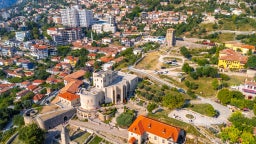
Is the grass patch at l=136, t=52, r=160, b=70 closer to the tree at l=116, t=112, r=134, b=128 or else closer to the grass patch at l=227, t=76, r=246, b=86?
the grass patch at l=227, t=76, r=246, b=86

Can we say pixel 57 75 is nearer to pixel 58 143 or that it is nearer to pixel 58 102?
pixel 58 102

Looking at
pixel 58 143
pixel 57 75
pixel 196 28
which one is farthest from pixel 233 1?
pixel 58 143

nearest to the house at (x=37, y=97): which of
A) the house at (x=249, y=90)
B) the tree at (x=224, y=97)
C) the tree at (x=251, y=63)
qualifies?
the tree at (x=224, y=97)

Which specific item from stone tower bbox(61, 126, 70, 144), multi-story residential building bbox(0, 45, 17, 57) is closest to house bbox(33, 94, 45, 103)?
stone tower bbox(61, 126, 70, 144)

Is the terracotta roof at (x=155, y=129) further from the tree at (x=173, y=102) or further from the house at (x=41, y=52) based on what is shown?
the house at (x=41, y=52)

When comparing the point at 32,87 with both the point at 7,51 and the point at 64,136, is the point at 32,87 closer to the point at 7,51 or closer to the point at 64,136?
the point at 64,136

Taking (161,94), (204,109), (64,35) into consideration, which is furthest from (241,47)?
(64,35)

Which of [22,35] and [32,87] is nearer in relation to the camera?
[32,87]
